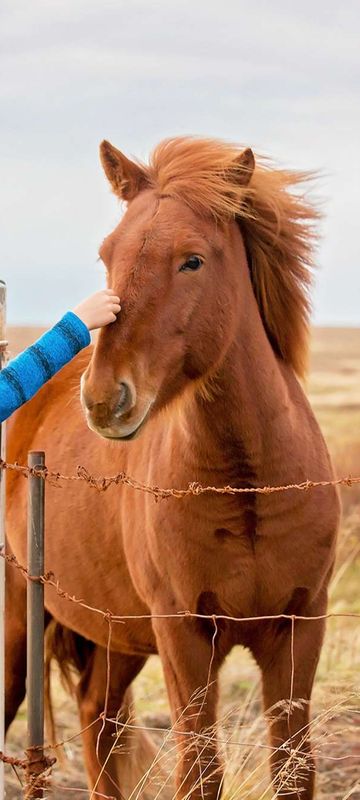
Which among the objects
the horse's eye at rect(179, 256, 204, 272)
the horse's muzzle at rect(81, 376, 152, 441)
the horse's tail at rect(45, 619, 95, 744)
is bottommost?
the horse's tail at rect(45, 619, 95, 744)

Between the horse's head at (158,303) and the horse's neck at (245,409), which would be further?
the horse's neck at (245,409)

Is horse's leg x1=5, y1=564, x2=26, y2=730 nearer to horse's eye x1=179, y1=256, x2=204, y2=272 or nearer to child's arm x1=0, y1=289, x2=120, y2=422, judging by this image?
horse's eye x1=179, y1=256, x2=204, y2=272

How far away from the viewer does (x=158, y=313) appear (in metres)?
3.10

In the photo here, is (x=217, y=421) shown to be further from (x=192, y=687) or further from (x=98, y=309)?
(x=192, y=687)

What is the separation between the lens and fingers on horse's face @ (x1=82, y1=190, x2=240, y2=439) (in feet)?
9.80

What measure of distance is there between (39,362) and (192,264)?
2.27 feet

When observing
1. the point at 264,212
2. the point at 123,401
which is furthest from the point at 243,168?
the point at 123,401

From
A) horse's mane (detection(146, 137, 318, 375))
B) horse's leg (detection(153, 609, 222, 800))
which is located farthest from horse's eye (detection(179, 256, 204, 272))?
horse's leg (detection(153, 609, 222, 800))

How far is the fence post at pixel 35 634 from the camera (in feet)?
9.19

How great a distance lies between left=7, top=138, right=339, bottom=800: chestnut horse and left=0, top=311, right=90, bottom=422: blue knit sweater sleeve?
0.23 m

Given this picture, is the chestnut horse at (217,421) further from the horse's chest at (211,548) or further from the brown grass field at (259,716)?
the brown grass field at (259,716)

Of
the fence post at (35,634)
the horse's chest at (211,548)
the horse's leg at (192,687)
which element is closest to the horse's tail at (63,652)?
the horse's leg at (192,687)

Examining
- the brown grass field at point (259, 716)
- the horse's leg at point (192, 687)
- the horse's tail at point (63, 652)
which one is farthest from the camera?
the horse's tail at point (63, 652)

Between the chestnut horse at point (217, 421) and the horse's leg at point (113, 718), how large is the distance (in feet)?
4.23
